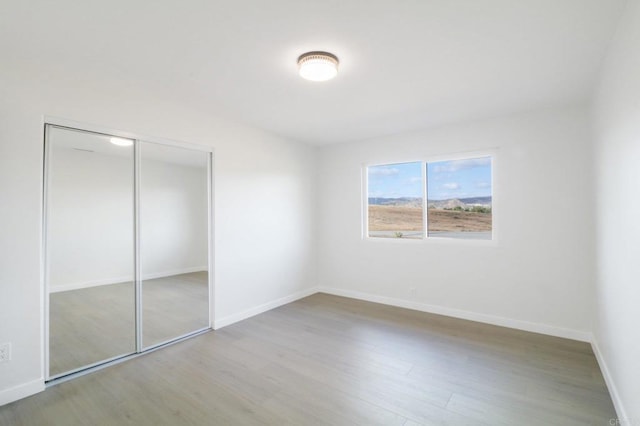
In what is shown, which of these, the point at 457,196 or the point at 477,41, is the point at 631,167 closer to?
the point at 477,41

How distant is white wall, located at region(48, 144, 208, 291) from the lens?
250 cm

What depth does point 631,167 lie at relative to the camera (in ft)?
5.51

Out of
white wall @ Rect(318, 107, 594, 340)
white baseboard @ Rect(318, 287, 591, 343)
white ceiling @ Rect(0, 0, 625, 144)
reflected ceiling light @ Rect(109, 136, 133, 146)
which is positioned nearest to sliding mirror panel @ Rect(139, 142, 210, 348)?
reflected ceiling light @ Rect(109, 136, 133, 146)

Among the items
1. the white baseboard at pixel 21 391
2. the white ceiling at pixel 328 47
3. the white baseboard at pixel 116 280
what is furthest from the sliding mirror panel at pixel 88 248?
the white ceiling at pixel 328 47

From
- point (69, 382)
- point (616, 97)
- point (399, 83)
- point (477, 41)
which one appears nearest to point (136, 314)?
point (69, 382)

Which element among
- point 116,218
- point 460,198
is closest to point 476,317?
point 460,198

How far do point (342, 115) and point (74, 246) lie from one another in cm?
303

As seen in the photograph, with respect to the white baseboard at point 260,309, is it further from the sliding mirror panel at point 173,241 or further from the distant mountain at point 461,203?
the distant mountain at point 461,203

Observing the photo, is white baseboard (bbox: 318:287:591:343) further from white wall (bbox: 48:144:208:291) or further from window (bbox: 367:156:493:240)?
white wall (bbox: 48:144:208:291)

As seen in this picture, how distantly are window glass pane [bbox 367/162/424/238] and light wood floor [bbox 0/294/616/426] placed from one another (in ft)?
5.09

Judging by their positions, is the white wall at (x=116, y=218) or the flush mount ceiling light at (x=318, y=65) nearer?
the flush mount ceiling light at (x=318, y=65)

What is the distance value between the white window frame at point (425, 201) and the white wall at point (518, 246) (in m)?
0.03

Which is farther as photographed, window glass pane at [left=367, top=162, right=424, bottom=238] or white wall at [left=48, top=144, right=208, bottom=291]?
window glass pane at [left=367, top=162, right=424, bottom=238]

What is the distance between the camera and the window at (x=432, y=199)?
3816mm
